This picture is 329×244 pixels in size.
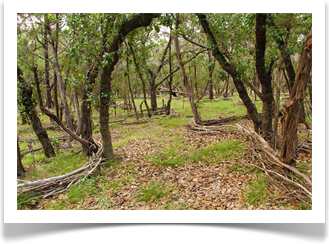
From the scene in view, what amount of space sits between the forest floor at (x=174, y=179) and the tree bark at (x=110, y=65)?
73 centimetres

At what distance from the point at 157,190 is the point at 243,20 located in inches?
215

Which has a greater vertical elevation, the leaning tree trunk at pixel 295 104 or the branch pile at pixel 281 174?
the leaning tree trunk at pixel 295 104

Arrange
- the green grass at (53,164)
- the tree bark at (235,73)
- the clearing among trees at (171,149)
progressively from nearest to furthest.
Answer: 1. the clearing among trees at (171,149)
2. the green grass at (53,164)
3. the tree bark at (235,73)

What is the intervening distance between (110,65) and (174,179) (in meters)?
3.29

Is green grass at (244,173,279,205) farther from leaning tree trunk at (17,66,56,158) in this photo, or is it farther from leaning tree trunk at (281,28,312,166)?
leaning tree trunk at (17,66,56,158)

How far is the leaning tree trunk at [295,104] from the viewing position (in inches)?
117

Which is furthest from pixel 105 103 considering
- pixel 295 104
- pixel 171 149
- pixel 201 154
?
pixel 295 104

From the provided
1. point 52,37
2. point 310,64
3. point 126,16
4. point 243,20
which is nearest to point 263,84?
point 243,20

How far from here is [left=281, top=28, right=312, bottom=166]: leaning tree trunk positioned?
2.96 m

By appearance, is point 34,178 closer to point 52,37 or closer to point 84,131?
point 84,131

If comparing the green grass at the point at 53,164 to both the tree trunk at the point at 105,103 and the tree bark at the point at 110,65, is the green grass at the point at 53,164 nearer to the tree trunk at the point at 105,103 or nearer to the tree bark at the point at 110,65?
the tree trunk at the point at 105,103

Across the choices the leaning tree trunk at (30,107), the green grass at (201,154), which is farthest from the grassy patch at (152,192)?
the leaning tree trunk at (30,107)

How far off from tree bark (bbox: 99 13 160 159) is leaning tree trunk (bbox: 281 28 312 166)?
3116 mm

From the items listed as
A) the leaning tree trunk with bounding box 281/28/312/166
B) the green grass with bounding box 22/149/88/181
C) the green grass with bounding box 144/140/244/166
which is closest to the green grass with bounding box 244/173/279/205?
the leaning tree trunk with bounding box 281/28/312/166
